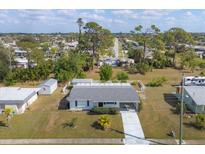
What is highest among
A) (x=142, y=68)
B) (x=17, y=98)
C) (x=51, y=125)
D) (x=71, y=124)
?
(x=142, y=68)

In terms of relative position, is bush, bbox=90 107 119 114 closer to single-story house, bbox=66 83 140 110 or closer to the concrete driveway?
the concrete driveway

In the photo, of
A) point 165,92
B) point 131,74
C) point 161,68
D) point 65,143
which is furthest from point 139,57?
point 65,143

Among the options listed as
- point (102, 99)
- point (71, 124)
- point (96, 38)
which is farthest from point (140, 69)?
point (71, 124)

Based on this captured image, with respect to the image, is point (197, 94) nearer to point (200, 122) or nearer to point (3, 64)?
point (200, 122)

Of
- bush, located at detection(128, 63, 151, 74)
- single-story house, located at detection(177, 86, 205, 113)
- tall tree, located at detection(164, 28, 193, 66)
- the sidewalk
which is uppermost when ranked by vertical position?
tall tree, located at detection(164, 28, 193, 66)

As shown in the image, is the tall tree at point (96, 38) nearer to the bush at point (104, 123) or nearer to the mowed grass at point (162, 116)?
the mowed grass at point (162, 116)

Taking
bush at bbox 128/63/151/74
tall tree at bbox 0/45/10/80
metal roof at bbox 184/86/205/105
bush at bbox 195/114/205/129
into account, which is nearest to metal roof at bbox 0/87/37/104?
tall tree at bbox 0/45/10/80

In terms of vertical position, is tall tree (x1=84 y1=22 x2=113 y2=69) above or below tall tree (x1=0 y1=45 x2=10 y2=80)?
above
